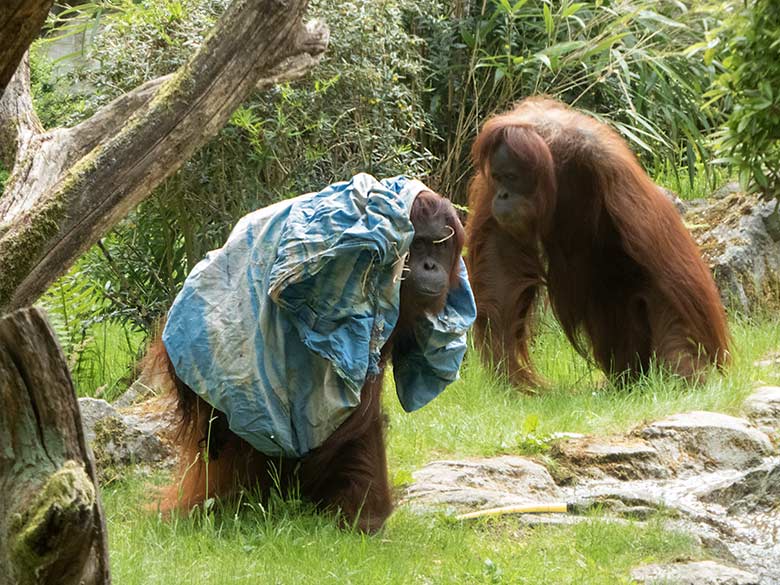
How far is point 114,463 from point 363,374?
1.21m

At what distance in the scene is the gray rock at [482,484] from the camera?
374 centimetres

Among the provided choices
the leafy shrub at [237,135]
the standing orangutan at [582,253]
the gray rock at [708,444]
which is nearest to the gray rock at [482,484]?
the gray rock at [708,444]

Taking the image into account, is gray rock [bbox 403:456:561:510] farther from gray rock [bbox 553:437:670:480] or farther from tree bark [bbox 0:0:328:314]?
A: tree bark [bbox 0:0:328:314]

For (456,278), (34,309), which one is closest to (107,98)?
(456,278)

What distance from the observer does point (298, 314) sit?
11.1ft

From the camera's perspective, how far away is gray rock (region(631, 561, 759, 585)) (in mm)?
3033

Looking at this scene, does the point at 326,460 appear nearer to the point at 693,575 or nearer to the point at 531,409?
the point at 693,575

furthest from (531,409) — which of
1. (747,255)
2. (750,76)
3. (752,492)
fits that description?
(747,255)

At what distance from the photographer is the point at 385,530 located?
3459mm

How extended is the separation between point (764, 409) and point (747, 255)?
88.3 inches

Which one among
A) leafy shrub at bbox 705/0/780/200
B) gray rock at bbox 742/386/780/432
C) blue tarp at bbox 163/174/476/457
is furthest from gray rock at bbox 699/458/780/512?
leafy shrub at bbox 705/0/780/200

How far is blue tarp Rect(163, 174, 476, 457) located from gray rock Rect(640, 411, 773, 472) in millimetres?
1152

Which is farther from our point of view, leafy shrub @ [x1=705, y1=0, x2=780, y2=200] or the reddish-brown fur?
leafy shrub @ [x1=705, y1=0, x2=780, y2=200]

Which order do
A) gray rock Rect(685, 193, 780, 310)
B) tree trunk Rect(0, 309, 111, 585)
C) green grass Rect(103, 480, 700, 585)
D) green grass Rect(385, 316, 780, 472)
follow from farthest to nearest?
gray rock Rect(685, 193, 780, 310)
green grass Rect(385, 316, 780, 472)
green grass Rect(103, 480, 700, 585)
tree trunk Rect(0, 309, 111, 585)
